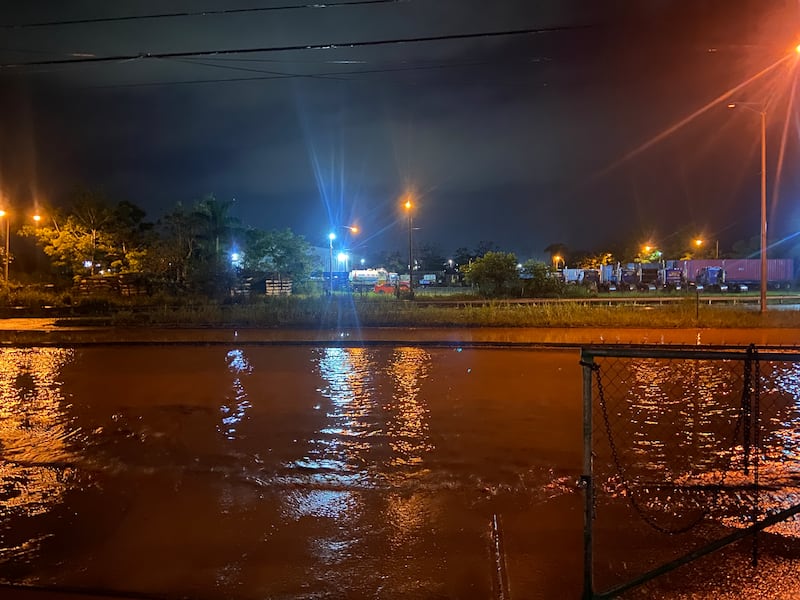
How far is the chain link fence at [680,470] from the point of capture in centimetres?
382

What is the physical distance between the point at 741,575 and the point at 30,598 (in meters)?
4.99

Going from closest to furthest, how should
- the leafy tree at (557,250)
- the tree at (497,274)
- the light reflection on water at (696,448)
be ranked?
the light reflection on water at (696,448)
the tree at (497,274)
the leafy tree at (557,250)

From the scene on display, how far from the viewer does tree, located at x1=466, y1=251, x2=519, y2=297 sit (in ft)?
128

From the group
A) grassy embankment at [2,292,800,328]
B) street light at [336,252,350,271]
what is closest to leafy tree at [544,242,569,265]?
street light at [336,252,350,271]

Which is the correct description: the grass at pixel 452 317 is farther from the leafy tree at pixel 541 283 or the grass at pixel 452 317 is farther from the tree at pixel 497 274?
the tree at pixel 497 274

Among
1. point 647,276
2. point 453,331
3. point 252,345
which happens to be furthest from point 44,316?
point 647,276

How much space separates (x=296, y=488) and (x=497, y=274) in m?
34.3

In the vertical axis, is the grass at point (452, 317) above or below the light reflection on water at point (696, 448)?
above

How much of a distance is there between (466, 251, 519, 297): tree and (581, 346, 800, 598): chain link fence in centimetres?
2846

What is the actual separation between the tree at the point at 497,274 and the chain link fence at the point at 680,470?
93.4 ft

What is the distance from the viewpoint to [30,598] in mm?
3885

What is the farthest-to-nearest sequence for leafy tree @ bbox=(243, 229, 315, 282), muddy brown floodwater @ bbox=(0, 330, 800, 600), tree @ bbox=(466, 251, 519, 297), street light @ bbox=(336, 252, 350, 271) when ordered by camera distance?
street light @ bbox=(336, 252, 350, 271)
leafy tree @ bbox=(243, 229, 315, 282)
tree @ bbox=(466, 251, 519, 297)
muddy brown floodwater @ bbox=(0, 330, 800, 600)

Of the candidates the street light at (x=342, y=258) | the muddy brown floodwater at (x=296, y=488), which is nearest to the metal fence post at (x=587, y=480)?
the muddy brown floodwater at (x=296, y=488)

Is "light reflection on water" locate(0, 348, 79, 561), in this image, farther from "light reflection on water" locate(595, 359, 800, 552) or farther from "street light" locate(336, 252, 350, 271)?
"street light" locate(336, 252, 350, 271)
